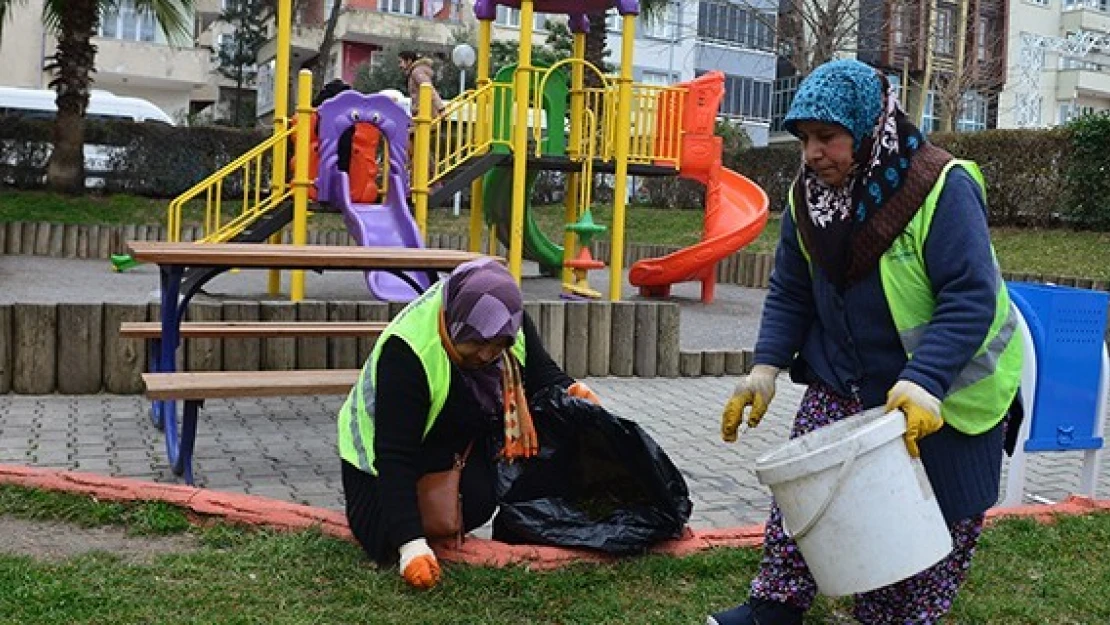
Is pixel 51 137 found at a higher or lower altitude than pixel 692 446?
higher

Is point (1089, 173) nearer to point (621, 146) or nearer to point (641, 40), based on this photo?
point (621, 146)

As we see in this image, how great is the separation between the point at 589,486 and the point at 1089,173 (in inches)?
520

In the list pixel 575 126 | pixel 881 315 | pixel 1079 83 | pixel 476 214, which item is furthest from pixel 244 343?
pixel 1079 83

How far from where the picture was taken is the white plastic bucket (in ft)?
8.36

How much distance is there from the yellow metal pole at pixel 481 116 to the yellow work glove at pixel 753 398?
911 cm

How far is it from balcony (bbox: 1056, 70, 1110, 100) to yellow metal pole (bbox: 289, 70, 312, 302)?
4428 centimetres

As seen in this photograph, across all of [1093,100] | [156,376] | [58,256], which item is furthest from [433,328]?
[1093,100]

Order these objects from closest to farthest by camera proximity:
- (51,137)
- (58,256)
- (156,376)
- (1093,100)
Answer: (156,376)
(58,256)
(51,137)
(1093,100)

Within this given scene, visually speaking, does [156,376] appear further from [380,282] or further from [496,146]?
[496,146]

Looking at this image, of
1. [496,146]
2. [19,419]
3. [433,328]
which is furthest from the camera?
[496,146]

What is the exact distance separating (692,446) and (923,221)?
11.2ft

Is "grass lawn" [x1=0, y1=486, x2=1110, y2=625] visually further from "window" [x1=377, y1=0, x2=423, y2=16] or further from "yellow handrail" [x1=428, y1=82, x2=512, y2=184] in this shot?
"window" [x1=377, y1=0, x2=423, y2=16]

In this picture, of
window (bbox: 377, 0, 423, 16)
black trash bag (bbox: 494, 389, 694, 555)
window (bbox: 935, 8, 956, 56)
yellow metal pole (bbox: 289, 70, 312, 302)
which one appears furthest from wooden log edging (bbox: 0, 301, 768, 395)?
window (bbox: 377, 0, 423, 16)

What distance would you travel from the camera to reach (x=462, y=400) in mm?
3467
